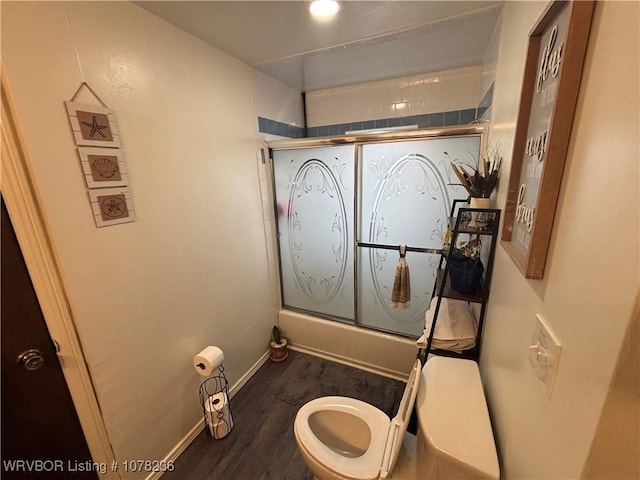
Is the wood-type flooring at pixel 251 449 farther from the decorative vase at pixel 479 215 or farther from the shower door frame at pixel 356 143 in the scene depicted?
the decorative vase at pixel 479 215

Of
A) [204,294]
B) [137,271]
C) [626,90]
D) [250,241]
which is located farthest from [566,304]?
[250,241]

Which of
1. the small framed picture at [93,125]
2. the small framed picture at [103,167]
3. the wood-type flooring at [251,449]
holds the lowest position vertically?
the wood-type flooring at [251,449]

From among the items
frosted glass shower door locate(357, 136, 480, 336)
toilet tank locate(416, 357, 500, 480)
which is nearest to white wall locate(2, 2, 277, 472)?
frosted glass shower door locate(357, 136, 480, 336)

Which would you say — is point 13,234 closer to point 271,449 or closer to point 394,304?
point 271,449

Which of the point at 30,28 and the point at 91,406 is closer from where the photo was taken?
the point at 30,28

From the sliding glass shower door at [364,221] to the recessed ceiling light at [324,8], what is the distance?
79cm

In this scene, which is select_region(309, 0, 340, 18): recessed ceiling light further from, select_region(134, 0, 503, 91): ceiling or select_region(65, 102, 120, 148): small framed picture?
select_region(65, 102, 120, 148): small framed picture

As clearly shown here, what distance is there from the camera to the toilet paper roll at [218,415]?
63.5 inches

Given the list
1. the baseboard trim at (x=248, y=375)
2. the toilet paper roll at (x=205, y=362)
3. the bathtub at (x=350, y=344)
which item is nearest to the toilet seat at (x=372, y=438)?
the toilet paper roll at (x=205, y=362)

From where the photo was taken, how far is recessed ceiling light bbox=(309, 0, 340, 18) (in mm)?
1236

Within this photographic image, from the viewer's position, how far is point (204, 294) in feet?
5.47

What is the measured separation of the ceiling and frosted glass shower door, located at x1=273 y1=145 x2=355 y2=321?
617 mm

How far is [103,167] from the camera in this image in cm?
112

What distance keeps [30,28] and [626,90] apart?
1.62 m
